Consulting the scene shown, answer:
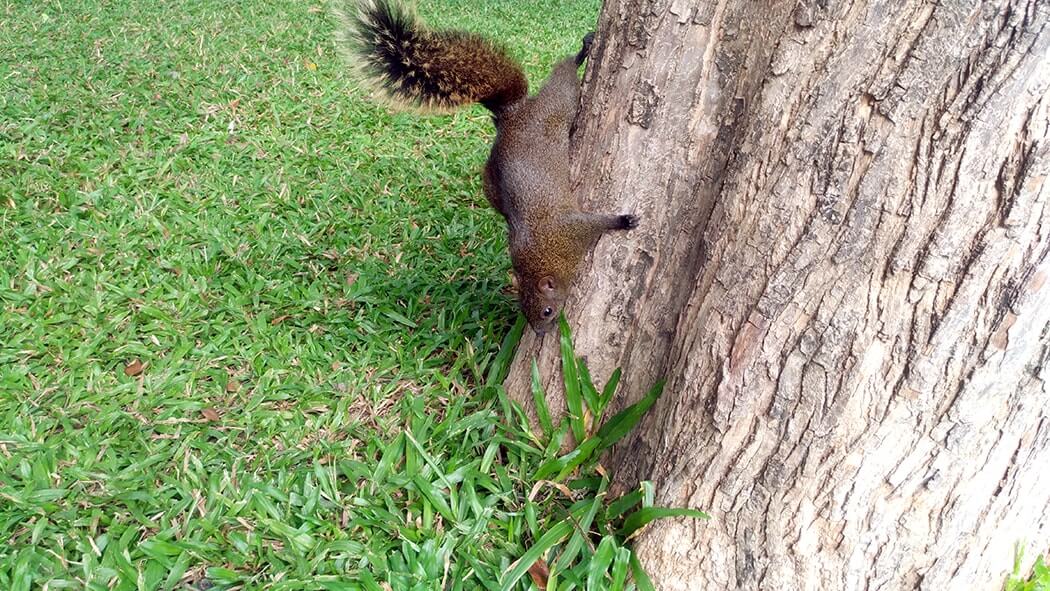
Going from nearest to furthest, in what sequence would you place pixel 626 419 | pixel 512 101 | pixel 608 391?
pixel 626 419 < pixel 608 391 < pixel 512 101

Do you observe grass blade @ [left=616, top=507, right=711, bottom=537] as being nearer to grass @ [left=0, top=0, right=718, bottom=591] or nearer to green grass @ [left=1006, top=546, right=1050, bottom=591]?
grass @ [left=0, top=0, right=718, bottom=591]

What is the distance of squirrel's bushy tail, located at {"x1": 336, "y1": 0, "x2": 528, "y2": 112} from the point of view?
2568mm

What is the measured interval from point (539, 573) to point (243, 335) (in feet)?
5.48

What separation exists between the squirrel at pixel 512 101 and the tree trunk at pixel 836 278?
15.9 inches

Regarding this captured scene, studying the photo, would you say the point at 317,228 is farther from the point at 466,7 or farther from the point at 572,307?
the point at 466,7

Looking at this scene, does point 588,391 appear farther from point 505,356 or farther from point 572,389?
point 505,356

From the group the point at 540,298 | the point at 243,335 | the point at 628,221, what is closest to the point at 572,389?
the point at 540,298

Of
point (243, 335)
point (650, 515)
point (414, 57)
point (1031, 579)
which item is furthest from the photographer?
point (243, 335)

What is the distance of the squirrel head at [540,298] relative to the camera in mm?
2623

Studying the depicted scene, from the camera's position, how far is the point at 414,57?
2609mm

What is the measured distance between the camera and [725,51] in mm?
1900

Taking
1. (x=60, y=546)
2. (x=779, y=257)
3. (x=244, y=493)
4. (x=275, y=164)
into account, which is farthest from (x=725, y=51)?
(x=275, y=164)

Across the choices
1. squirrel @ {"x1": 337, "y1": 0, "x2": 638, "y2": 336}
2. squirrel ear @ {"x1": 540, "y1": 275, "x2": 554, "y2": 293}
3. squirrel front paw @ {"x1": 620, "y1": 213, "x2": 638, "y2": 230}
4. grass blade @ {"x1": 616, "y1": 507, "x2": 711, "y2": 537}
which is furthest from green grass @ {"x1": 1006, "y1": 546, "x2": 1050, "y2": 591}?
squirrel ear @ {"x1": 540, "y1": 275, "x2": 554, "y2": 293}

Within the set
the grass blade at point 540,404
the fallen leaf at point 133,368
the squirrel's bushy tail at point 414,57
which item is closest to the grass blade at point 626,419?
the grass blade at point 540,404
